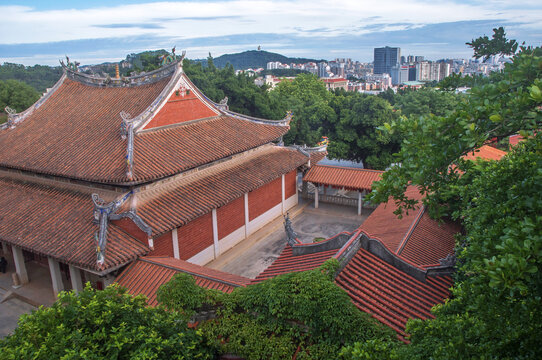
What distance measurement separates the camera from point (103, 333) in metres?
6.91

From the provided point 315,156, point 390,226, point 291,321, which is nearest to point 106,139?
point 390,226

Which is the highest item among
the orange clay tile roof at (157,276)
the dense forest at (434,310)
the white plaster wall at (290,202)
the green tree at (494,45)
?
the green tree at (494,45)

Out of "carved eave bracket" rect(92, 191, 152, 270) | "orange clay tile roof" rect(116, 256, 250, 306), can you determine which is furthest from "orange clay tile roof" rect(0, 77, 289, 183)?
"orange clay tile roof" rect(116, 256, 250, 306)

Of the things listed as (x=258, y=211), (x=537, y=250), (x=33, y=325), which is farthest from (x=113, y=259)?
(x=537, y=250)

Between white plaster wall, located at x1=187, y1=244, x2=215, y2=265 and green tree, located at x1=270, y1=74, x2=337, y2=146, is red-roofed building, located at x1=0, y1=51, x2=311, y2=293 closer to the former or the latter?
white plaster wall, located at x1=187, y1=244, x2=215, y2=265

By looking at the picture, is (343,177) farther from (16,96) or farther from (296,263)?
(16,96)

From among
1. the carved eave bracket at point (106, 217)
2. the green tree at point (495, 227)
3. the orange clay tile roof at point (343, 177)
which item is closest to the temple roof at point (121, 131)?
the carved eave bracket at point (106, 217)

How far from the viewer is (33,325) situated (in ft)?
23.1

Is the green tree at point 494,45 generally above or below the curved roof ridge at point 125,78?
above

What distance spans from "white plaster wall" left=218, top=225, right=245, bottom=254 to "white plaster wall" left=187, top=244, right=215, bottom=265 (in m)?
0.54

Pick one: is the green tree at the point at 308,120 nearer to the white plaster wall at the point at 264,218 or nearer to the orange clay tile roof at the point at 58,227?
the white plaster wall at the point at 264,218

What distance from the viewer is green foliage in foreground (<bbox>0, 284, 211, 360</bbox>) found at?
21.6 feet

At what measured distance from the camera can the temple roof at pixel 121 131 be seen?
51.5 ft

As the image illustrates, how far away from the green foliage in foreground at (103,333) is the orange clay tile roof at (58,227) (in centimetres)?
541
